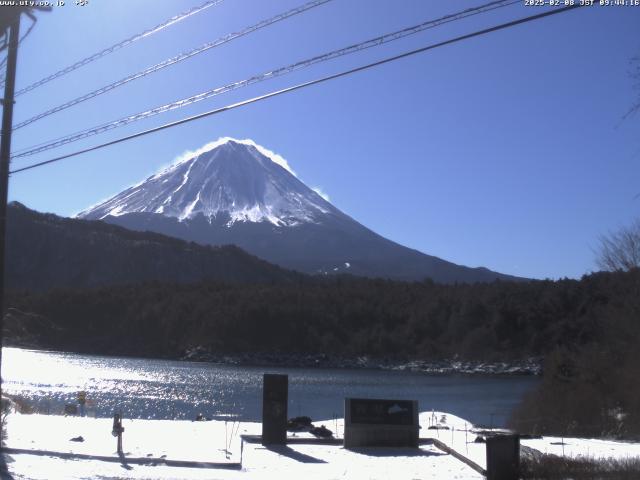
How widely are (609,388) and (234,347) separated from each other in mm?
79949

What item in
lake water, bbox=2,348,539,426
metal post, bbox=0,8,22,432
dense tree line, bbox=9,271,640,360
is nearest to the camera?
metal post, bbox=0,8,22,432

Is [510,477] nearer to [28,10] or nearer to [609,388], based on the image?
[28,10]

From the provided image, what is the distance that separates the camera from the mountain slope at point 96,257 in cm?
13450

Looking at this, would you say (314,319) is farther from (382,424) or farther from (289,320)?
Result: (382,424)

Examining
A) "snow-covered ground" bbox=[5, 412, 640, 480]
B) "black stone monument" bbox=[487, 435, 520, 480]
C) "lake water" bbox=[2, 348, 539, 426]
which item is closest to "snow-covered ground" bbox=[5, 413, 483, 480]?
"snow-covered ground" bbox=[5, 412, 640, 480]

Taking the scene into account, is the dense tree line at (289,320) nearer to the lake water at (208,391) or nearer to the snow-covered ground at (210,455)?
the lake water at (208,391)

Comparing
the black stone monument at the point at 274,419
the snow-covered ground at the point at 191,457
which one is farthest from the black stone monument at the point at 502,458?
the black stone monument at the point at 274,419

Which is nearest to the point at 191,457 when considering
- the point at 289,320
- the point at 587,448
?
the point at 587,448

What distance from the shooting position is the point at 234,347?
105438 mm

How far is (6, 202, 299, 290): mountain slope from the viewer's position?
134m

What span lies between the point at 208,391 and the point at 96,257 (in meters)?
90.2

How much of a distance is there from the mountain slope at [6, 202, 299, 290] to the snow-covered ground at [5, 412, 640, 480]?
11628 centimetres

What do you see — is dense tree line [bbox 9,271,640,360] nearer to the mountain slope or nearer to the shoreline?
the shoreline

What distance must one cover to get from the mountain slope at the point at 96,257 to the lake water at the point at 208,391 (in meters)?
45.8
